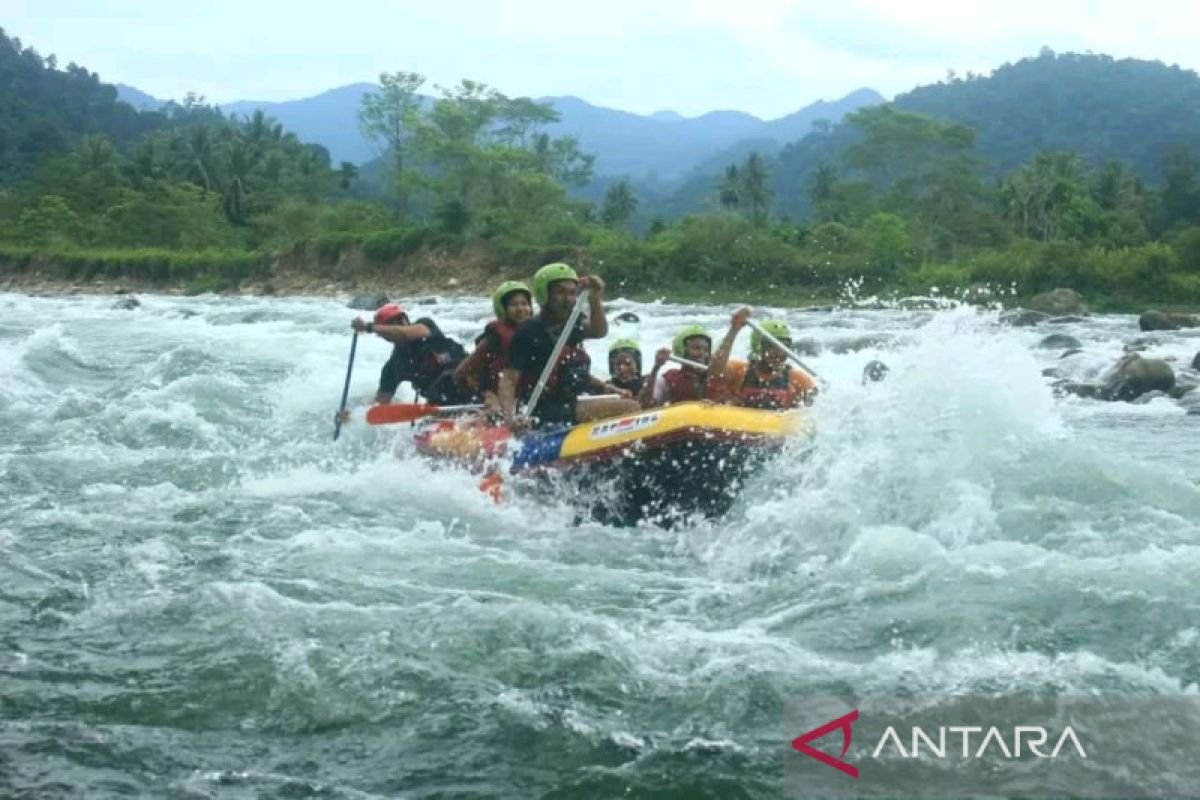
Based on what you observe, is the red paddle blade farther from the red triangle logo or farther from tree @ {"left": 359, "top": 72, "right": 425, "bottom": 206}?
tree @ {"left": 359, "top": 72, "right": 425, "bottom": 206}

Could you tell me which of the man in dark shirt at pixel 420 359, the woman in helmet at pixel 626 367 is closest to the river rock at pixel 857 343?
the man in dark shirt at pixel 420 359

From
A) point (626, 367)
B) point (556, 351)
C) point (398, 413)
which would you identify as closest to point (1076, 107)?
point (626, 367)

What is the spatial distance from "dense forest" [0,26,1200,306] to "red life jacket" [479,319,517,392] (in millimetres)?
21065

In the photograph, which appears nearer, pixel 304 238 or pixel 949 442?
pixel 949 442

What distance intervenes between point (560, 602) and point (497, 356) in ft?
11.2

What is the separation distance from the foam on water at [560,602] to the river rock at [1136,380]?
11.7 ft

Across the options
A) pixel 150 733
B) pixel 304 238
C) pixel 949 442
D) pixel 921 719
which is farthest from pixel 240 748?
pixel 304 238

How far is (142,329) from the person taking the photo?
23.7 m

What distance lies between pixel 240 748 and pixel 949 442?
3975mm

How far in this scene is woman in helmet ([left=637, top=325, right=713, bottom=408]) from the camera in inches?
315

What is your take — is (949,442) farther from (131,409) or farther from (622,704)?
(131,409)

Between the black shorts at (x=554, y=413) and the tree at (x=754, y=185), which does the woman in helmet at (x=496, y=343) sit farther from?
the tree at (x=754, y=185)

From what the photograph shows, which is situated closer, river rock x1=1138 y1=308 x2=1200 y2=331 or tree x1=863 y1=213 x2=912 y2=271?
river rock x1=1138 y1=308 x2=1200 y2=331

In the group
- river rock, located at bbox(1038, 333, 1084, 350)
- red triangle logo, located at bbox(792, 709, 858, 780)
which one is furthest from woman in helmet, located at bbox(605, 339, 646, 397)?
river rock, located at bbox(1038, 333, 1084, 350)
